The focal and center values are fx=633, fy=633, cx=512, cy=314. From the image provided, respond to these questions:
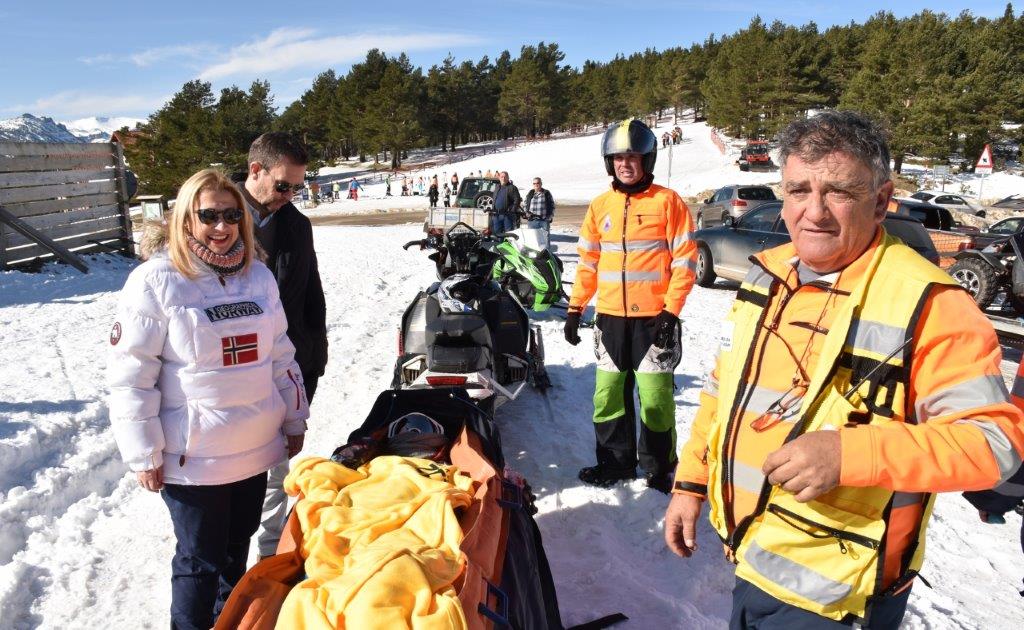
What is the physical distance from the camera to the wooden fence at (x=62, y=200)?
A: 8.87 m

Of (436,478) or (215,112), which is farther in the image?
(215,112)

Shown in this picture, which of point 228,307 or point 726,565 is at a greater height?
point 228,307

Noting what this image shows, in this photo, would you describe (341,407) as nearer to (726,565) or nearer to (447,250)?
(447,250)

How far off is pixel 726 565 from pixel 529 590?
133 centimetres

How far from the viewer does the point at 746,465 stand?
1.66 meters

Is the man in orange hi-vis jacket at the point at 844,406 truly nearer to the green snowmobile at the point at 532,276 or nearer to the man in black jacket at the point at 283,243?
the man in black jacket at the point at 283,243

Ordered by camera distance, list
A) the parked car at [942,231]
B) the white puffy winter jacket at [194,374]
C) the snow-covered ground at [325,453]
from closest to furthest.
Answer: the white puffy winter jacket at [194,374] < the snow-covered ground at [325,453] < the parked car at [942,231]

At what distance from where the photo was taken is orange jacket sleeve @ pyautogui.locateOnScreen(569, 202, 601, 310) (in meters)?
3.94

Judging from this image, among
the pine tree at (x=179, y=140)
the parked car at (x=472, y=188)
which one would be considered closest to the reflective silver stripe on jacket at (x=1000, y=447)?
the parked car at (x=472, y=188)

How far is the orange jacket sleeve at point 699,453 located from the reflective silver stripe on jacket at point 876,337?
21.6 inches

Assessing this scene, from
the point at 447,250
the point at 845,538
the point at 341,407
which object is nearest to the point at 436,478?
the point at 845,538

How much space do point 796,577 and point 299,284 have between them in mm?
2392

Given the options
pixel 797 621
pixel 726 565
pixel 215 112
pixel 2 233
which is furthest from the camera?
pixel 215 112

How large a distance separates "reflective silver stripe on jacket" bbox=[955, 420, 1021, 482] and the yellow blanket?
49.2 inches
